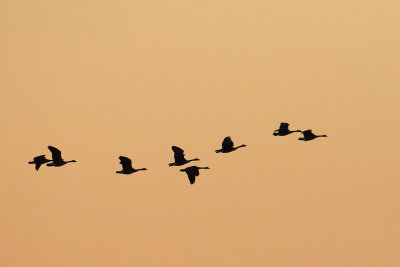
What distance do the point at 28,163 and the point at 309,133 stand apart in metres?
32.6

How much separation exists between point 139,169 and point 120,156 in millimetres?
4648

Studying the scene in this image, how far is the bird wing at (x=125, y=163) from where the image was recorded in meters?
195

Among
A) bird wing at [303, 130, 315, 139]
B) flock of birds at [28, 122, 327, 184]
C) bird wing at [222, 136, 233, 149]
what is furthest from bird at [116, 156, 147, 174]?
bird wing at [303, 130, 315, 139]

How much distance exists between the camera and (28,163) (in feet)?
648

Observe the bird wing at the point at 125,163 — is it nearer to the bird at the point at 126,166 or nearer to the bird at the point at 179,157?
the bird at the point at 126,166

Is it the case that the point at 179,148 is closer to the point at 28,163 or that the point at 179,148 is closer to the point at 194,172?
the point at 194,172

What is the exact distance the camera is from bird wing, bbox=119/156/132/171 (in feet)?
641

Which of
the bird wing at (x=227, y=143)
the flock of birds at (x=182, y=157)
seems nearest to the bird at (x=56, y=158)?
the flock of birds at (x=182, y=157)

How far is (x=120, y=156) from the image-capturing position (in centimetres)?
19488

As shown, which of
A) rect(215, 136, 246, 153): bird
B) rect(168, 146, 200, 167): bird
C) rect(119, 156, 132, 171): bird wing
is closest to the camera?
rect(119, 156, 132, 171): bird wing

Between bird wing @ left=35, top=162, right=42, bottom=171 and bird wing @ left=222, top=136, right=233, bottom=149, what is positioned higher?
bird wing @ left=35, top=162, right=42, bottom=171

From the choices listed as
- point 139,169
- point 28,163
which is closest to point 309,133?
point 139,169

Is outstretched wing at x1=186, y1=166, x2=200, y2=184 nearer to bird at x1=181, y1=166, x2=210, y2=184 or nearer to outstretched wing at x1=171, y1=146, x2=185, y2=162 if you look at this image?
bird at x1=181, y1=166, x2=210, y2=184

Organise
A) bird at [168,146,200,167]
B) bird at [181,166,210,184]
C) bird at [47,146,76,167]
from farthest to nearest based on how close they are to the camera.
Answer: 1. bird at [47,146,76,167]
2. bird at [168,146,200,167]
3. bird at [181,166,210,184]
